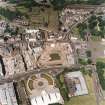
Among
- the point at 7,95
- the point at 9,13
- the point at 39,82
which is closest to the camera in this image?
the point at 7,95

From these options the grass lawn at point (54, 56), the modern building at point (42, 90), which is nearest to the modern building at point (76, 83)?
the modern building at point (42, 90)

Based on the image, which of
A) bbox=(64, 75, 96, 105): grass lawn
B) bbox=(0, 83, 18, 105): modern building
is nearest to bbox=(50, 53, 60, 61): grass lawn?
bbox=(64, 75, 96, 105): grass lawn

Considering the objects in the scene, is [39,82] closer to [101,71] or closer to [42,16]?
[101,71]

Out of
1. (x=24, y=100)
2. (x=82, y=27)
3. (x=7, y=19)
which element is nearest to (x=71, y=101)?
(x=24, y=100)

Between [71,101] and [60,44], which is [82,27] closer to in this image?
[60,44]

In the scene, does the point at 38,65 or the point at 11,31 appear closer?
the point at 38,65

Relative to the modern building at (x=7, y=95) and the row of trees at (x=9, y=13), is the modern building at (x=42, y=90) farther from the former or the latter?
the row of trees at (x=9, y=13)

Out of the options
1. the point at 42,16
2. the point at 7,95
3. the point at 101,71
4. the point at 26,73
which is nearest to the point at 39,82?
the point at 26,73
